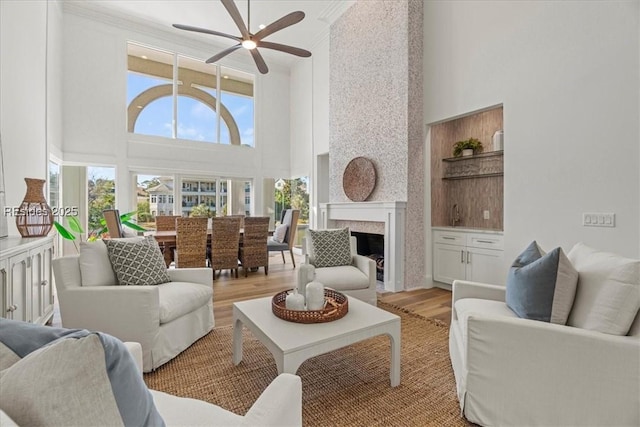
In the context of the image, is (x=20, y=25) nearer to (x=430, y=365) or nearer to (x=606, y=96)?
(x=430, y=365)

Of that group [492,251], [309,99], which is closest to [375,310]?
[492,251]

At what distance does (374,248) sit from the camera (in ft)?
16.5

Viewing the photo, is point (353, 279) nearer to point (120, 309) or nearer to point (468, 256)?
point (468, 256)

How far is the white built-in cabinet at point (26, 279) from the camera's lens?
201 cm

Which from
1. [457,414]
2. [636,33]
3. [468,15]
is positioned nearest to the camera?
[457,414]

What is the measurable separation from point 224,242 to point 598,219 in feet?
14.5

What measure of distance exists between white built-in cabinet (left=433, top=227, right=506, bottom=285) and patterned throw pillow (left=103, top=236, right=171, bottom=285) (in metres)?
3.37

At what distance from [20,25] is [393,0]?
15.2 feet

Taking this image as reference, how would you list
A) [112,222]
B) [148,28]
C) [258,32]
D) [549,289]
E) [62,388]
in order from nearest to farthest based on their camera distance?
1. [62,388]
2. [549,289]
3. [258,32]
4. [112,222]
5. [148,28]

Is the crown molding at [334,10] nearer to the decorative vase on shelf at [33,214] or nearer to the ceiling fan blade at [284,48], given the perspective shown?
the ceiling fan blade at [284,48]

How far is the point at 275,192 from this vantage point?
8.01 metres

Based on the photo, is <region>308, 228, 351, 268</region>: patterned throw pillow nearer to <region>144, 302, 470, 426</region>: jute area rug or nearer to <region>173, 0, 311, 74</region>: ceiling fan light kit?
<region>144, 302, 470, 426</region>: jute area rug

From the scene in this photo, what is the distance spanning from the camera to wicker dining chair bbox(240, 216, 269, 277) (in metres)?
4.90

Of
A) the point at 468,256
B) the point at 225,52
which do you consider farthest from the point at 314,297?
the point at 225,52
